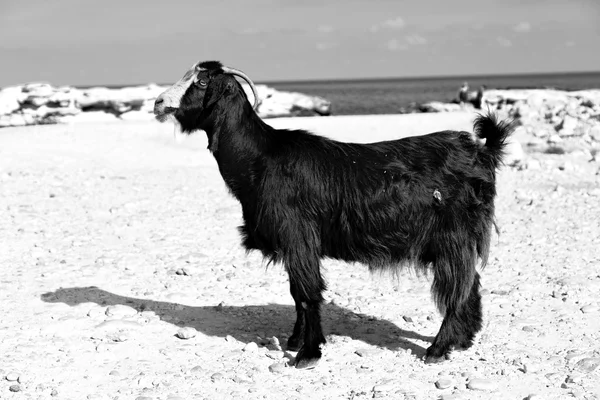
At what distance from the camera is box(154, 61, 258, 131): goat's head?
5.62m

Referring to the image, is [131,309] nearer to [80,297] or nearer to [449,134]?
[80,297]

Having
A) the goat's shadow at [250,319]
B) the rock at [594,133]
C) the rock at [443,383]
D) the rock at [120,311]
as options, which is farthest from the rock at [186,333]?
the rock at [594,133]

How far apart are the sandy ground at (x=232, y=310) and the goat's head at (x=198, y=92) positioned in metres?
0.29

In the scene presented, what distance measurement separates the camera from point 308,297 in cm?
568

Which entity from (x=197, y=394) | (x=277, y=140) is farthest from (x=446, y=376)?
(x=277, y=140)

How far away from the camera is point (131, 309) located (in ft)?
22.5

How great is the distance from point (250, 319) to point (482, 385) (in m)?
2.41

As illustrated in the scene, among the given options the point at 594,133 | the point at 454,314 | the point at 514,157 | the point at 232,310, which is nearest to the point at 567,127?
the point at 594,133

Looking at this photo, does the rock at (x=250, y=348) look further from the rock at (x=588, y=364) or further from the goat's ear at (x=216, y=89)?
the rock at (x=588, y=364)

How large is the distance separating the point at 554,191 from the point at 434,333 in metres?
6.45

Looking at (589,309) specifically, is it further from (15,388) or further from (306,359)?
(15,388)

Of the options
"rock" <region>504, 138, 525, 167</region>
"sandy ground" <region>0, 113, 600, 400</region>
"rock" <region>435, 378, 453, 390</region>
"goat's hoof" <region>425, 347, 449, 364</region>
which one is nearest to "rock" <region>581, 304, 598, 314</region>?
"sandy ground" <region>0, 113, 600, 400</region>

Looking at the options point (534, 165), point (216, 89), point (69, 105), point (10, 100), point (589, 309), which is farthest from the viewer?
point (69, 105)

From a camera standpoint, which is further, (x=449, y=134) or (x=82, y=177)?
(x=82, y=177)
